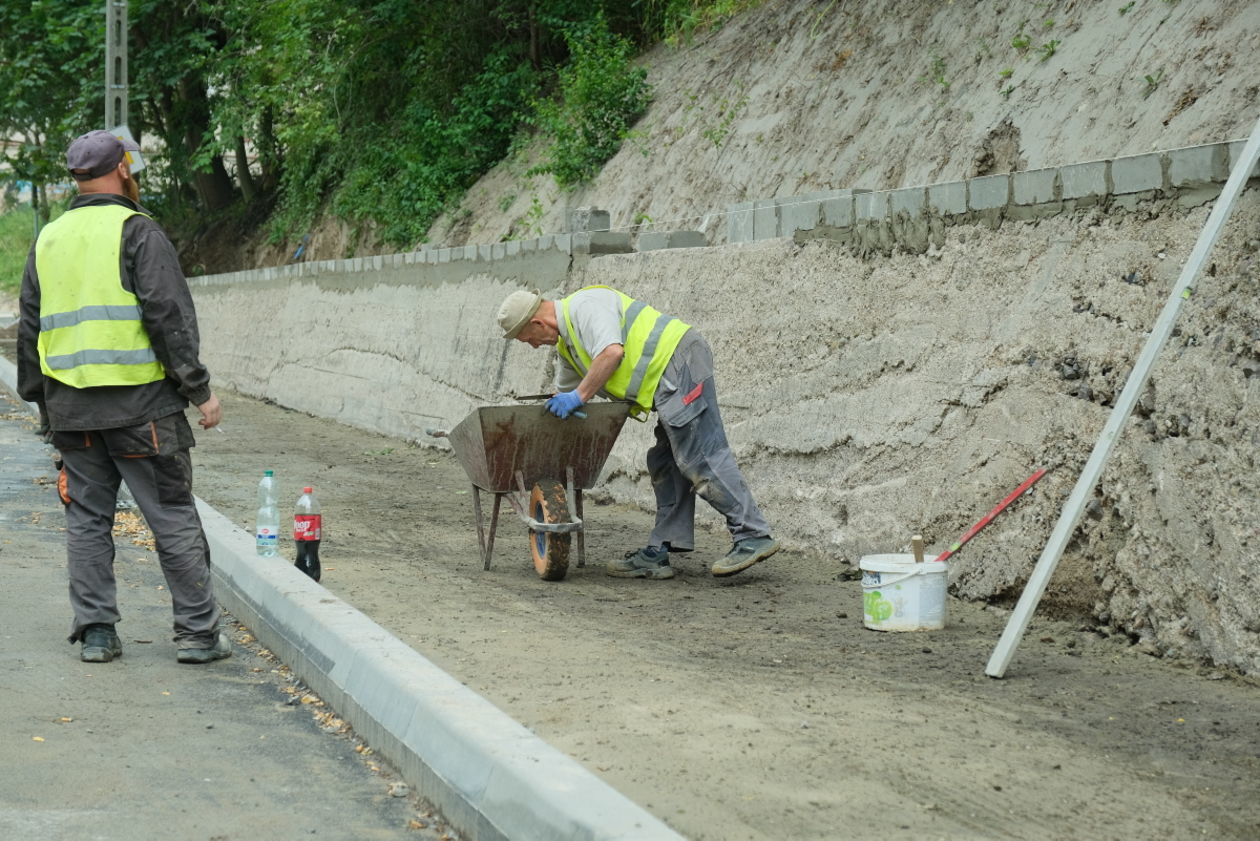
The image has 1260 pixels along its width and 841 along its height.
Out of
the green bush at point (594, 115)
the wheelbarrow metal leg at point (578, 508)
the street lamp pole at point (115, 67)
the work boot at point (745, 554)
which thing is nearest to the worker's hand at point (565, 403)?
the wheelbarrow metal leg at point (578, 508)

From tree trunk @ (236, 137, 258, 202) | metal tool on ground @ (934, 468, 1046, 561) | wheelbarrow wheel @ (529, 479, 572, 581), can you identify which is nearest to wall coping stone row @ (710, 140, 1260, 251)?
metal tool on ground @ (934, 468, 1046, 561)

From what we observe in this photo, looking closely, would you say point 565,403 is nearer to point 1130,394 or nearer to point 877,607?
point 877,607

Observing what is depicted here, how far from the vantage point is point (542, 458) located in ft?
25.0

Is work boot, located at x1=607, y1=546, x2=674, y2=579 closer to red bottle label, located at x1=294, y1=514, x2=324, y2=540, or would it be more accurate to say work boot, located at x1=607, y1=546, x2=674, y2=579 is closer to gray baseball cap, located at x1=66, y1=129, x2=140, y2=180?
red bottle label, located at x1=294, y1=514, x2=324, y2=540

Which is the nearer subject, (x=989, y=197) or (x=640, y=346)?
(x=989, y=197)

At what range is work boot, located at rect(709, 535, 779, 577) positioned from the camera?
23.7ft

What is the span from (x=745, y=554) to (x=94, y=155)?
350cm

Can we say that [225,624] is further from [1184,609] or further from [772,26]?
[772,26]

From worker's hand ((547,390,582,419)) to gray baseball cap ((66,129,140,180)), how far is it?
233cm

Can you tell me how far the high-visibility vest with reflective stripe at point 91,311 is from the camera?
18.4ft

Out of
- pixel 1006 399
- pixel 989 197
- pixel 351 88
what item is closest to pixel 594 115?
pixel 351 88

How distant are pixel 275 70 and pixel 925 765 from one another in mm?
21520

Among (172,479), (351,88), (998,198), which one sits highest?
(351,88)

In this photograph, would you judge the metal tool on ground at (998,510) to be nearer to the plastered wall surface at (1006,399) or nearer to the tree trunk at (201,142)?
the plastered wall surface at (1006,399)
